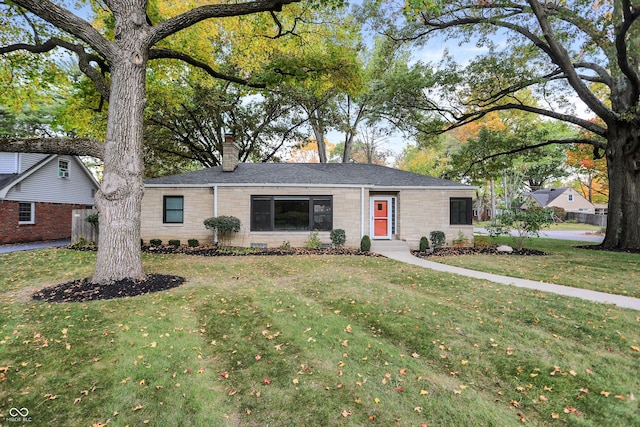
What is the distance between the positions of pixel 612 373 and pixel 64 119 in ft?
50.5

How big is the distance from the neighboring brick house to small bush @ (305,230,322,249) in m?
0.23

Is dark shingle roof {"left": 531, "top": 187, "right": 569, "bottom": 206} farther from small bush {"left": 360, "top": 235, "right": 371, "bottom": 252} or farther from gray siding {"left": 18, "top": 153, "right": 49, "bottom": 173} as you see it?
gray siding {"left": 18, "top": 153, "right": 49, "bottom": 173}

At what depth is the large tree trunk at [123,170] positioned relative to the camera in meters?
6.20

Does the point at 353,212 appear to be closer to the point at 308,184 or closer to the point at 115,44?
the point at 308,184

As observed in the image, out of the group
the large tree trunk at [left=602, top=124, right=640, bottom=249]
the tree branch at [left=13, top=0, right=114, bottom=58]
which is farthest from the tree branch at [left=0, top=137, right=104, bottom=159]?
the large tree trunk at [left=602, top=124, right=640, bottom=249]

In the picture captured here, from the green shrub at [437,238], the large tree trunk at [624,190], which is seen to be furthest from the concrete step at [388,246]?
the large tree trunk at [624,190]

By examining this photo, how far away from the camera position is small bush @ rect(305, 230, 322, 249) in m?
12.4

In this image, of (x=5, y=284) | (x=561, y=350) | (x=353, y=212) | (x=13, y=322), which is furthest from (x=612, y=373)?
(x=5, y=284)

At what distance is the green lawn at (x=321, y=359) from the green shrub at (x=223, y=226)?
585cm

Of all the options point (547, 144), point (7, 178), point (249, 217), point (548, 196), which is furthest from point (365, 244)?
point (548, 196)

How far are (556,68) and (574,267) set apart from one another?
975 cm

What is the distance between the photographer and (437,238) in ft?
42.4

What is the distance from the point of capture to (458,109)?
1484 centimetres

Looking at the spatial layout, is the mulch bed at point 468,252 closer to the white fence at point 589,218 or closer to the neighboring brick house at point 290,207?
the neighboring brick house at point 290,207
